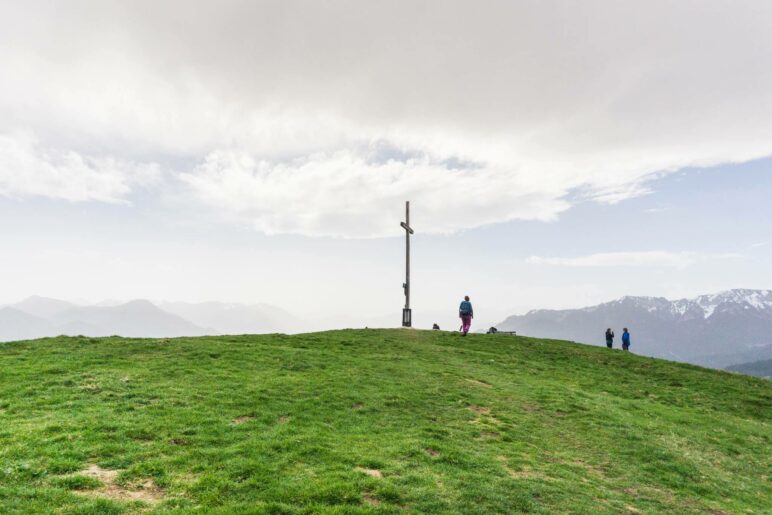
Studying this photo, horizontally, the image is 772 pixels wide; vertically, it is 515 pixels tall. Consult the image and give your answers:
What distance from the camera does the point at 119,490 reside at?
36.3 ft

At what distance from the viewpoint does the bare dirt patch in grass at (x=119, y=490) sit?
422 inches

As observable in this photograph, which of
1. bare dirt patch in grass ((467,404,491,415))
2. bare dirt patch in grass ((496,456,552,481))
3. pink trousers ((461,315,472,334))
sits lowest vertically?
bare dirt patch in grass ((496,456,552,481))

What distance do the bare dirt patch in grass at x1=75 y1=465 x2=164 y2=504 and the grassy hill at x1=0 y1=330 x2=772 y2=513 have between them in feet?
0.18

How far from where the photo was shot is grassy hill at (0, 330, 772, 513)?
11.6 m

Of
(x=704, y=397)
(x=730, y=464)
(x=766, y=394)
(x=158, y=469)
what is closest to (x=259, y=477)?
(x=158, y=469)

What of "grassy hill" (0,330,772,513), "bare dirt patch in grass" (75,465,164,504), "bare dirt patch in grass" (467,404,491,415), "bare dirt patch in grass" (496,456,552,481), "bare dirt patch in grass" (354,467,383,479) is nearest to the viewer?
"bare dirt patch in grass" (75,465,164,504)

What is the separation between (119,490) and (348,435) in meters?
8.03

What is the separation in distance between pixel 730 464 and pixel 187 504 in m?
22.7

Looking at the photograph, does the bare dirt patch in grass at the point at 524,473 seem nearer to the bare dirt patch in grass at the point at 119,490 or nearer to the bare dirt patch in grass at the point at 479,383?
the bare dirt patch in grass at the point at 119,490

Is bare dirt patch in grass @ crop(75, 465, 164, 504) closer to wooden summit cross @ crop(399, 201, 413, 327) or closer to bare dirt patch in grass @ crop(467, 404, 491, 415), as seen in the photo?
bare dirt patch in grass @ crop(467, 404, 491, 415)

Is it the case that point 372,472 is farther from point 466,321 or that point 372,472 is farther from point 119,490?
point 466,321

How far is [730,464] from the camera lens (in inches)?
760

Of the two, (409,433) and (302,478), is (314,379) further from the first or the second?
(302,478)

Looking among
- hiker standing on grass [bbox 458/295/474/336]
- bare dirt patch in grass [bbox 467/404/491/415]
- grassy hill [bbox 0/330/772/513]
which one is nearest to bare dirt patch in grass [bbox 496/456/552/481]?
grassy hill [bbox 0/330/772/513]
